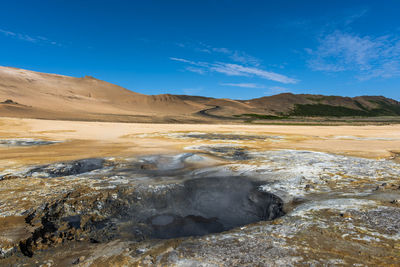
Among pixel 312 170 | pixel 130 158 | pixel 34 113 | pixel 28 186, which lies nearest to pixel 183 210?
pixel 28 186

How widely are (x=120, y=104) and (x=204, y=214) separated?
8120 centimetres

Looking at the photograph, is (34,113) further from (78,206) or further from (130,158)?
(78,206)

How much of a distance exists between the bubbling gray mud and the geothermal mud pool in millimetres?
21

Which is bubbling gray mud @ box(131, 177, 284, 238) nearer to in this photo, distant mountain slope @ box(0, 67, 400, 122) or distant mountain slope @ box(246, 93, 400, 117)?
distant mountain slope @ box(0, 67, 400, 122)

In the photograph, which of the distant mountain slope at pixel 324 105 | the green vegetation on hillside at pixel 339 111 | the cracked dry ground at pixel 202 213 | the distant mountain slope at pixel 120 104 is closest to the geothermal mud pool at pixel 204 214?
the cracked dry ground at pixel 202 213

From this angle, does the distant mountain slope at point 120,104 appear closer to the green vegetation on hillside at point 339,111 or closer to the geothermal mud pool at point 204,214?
the green vegetation on hillside at point 339,111

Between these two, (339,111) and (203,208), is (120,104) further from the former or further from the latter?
(339,111)

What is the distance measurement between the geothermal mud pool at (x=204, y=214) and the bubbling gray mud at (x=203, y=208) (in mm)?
21

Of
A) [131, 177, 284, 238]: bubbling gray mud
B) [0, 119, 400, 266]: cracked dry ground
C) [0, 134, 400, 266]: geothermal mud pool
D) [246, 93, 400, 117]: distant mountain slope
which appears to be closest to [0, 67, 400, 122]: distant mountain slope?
[246, 93, 400, 117]: distant mountain slope

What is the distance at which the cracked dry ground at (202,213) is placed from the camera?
2.98m

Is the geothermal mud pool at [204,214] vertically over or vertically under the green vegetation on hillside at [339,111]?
under

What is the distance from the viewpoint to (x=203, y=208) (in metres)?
5.14

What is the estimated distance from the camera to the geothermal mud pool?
9.78ft

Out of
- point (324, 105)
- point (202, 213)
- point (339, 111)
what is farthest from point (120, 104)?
point (324, 105)
